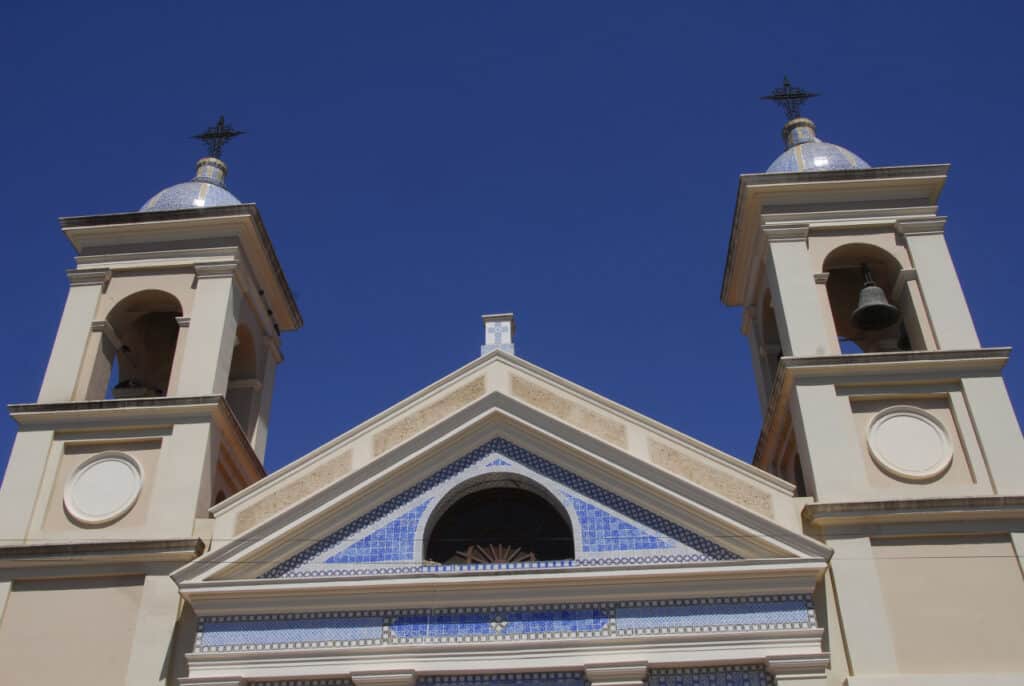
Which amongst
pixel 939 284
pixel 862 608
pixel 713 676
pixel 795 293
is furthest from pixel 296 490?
pixel 939 284

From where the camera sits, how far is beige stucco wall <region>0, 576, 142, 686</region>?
12.7 m

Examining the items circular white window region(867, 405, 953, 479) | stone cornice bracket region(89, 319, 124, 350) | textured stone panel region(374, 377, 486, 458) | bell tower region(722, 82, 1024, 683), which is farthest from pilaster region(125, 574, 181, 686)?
circular white window region(867, 405, 953, 479)

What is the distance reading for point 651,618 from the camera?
1238 centimetres

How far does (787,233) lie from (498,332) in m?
4.18

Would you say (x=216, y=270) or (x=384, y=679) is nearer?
(x=384, y=679)

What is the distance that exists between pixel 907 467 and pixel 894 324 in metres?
2.99

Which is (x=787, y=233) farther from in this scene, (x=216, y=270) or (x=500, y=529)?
(x=216, y=270)

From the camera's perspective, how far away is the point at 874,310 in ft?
50.3

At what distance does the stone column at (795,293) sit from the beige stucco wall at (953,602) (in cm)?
286

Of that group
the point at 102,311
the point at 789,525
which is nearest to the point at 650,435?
the point at 789,525

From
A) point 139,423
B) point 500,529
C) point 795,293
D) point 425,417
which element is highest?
point 795,293

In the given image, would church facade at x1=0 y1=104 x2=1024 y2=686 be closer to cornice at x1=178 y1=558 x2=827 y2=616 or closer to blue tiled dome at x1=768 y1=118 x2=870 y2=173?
cornice at x1=178 y1=558 x2=827 y2=616

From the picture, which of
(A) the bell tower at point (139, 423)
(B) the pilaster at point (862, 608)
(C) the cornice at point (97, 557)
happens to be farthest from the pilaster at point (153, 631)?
(B) the pilaster at point (862, 608)

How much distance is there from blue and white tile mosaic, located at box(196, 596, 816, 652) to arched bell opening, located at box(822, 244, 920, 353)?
4639 mm
